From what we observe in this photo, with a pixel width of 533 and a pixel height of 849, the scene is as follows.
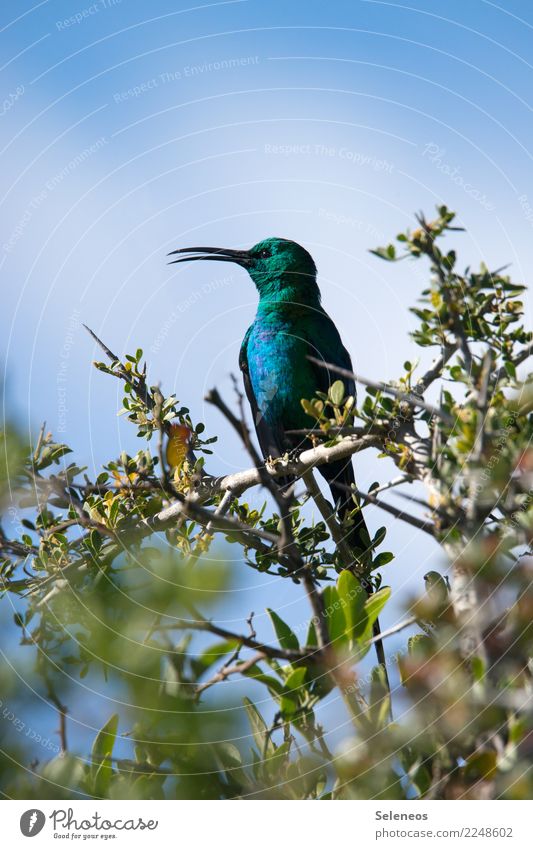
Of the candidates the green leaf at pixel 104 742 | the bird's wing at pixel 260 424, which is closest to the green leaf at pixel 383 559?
the green leaf at pixel 104 742

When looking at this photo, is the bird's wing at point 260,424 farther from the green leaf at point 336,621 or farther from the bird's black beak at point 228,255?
the green leaf at point 336,621

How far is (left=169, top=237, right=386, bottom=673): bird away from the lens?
5.42 metres

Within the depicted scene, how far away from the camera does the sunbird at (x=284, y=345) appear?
5418 mm

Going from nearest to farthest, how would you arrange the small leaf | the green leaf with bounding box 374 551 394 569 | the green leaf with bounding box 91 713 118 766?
the green leaf with bounding box 91 713 118 766 → the small leaf → the green leaf with bounding box 374 551 394 569

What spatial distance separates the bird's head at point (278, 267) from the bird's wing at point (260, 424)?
367 millimetres

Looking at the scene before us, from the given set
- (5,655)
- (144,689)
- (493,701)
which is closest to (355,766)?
(493,701)

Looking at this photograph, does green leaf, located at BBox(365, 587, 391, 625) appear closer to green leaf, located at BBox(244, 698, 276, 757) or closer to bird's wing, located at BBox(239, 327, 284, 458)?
green leaf, located at BBox(244, 698, 276, 757)

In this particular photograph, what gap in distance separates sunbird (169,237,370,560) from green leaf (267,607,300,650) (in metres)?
3.07

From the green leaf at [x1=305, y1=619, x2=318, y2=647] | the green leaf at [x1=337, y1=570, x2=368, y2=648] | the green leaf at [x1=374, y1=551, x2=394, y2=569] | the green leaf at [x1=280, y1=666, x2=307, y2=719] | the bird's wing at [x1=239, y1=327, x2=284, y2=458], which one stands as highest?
the bird's wing at [x1=239, y1=327, x2=284, y2=458]

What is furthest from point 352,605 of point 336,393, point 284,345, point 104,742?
point 284,345

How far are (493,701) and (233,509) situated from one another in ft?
6.70

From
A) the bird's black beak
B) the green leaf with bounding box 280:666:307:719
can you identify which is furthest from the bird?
the green leaf with bounding box 280:666:307:719

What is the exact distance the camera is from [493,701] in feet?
5.07

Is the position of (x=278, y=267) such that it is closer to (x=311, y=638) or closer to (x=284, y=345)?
(x=284, y=345)
